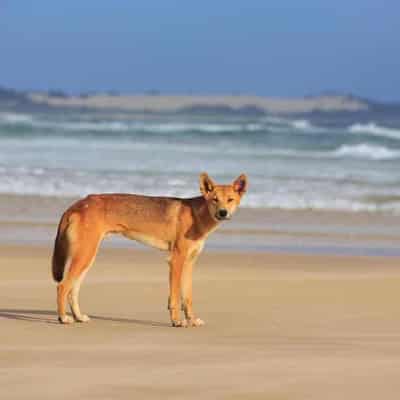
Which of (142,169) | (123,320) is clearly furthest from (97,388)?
(142,169)

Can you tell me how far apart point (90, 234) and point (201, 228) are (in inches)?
32.2

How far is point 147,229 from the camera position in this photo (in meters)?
8.65

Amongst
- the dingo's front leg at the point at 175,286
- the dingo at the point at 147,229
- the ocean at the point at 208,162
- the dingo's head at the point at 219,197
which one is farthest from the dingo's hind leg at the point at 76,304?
the ocean at the point at 208,162

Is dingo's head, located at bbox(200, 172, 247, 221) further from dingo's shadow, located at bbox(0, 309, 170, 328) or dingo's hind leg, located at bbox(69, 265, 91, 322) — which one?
dingo's hind leg, located at bbox(69, 265, 91, 322)

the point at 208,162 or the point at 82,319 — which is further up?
the point at 208,162

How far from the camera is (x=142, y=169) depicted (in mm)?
25719

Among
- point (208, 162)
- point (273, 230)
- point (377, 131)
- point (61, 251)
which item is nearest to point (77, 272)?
point (61, 251)

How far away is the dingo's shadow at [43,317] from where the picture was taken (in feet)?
27.6

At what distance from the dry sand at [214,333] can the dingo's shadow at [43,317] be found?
0.03ft

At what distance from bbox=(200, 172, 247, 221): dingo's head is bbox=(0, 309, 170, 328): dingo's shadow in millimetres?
899

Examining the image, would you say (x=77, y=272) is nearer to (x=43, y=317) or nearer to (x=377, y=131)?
(x=43, y=317)

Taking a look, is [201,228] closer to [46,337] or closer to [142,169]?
[46,337]

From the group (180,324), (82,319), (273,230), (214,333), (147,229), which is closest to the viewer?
(214,333)

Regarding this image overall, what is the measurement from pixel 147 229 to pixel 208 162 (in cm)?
Answer: 1967
